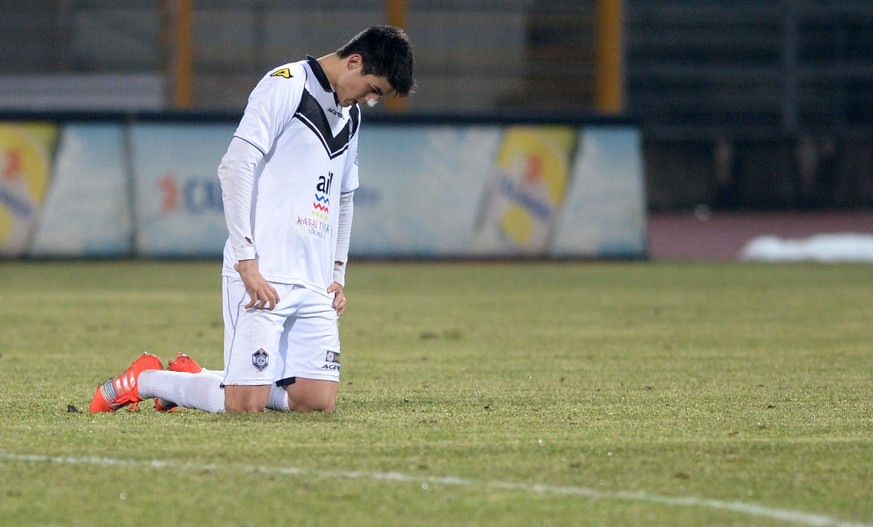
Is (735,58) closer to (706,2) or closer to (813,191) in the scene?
(706,2)

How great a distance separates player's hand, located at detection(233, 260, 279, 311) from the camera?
623 cm

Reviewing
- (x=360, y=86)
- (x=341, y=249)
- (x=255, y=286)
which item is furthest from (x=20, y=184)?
(x=255, y=286)

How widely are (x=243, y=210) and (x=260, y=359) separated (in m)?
0.60

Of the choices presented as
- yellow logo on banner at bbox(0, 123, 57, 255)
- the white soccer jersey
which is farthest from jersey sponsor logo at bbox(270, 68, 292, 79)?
yellow logo on banner at bbox(0, 123, 57, 255)

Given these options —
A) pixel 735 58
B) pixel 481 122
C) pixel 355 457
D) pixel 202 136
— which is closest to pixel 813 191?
pixel 735 58

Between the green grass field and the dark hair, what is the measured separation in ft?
4.47

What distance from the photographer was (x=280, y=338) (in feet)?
21.6

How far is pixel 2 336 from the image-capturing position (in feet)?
34.8

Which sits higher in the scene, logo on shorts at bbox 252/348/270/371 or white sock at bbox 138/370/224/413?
logo on shorts at bbox 252/348/270/371

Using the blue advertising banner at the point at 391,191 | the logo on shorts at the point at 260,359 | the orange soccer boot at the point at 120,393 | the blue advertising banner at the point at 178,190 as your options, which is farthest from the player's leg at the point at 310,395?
the blue advertising banner at the point at 178,190

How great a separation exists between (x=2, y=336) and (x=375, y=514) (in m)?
6.66

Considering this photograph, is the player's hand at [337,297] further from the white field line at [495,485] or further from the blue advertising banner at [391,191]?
the blue advertising banner at [391,191]

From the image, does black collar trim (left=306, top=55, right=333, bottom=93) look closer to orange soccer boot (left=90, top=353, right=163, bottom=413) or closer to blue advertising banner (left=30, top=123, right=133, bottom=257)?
Result: orange soccer boot (left=90, top=353, right=163, bottom=413)

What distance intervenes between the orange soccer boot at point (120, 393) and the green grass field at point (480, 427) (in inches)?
4.1
